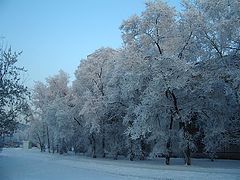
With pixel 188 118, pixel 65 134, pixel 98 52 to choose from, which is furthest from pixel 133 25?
pixel 65 134

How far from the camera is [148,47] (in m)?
31.9

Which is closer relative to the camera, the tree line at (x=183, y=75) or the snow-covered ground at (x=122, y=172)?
the snow-covered ground at (x=122, y=172)

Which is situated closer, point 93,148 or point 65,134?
point 93,148

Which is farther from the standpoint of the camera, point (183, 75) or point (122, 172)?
point (183, 75)

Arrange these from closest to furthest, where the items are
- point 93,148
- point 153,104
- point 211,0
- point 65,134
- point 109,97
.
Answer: point 211,0
point 153,104
point 109,97
point 93,148
point 65,134

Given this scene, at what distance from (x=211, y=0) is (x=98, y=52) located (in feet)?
75.9

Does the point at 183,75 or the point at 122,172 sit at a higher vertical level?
the point at 183,75

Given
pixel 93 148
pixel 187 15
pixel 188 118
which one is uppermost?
pixel 187 15

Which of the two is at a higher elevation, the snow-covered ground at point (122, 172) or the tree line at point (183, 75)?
the tree line at point (183, 75)

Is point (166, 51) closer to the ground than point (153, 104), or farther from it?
farther from it

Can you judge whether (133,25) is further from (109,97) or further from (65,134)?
(65,134)

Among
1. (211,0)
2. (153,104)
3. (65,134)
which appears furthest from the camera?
(65,134)

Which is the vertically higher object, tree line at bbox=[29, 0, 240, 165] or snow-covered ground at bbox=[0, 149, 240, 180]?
tree line at bbox=[29, 0, 240, 165]

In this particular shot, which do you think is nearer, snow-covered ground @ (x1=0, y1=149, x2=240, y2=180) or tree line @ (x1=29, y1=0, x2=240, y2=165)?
snow-covered ground @ (x1=0, y1=149, x2=240, y2=180)
